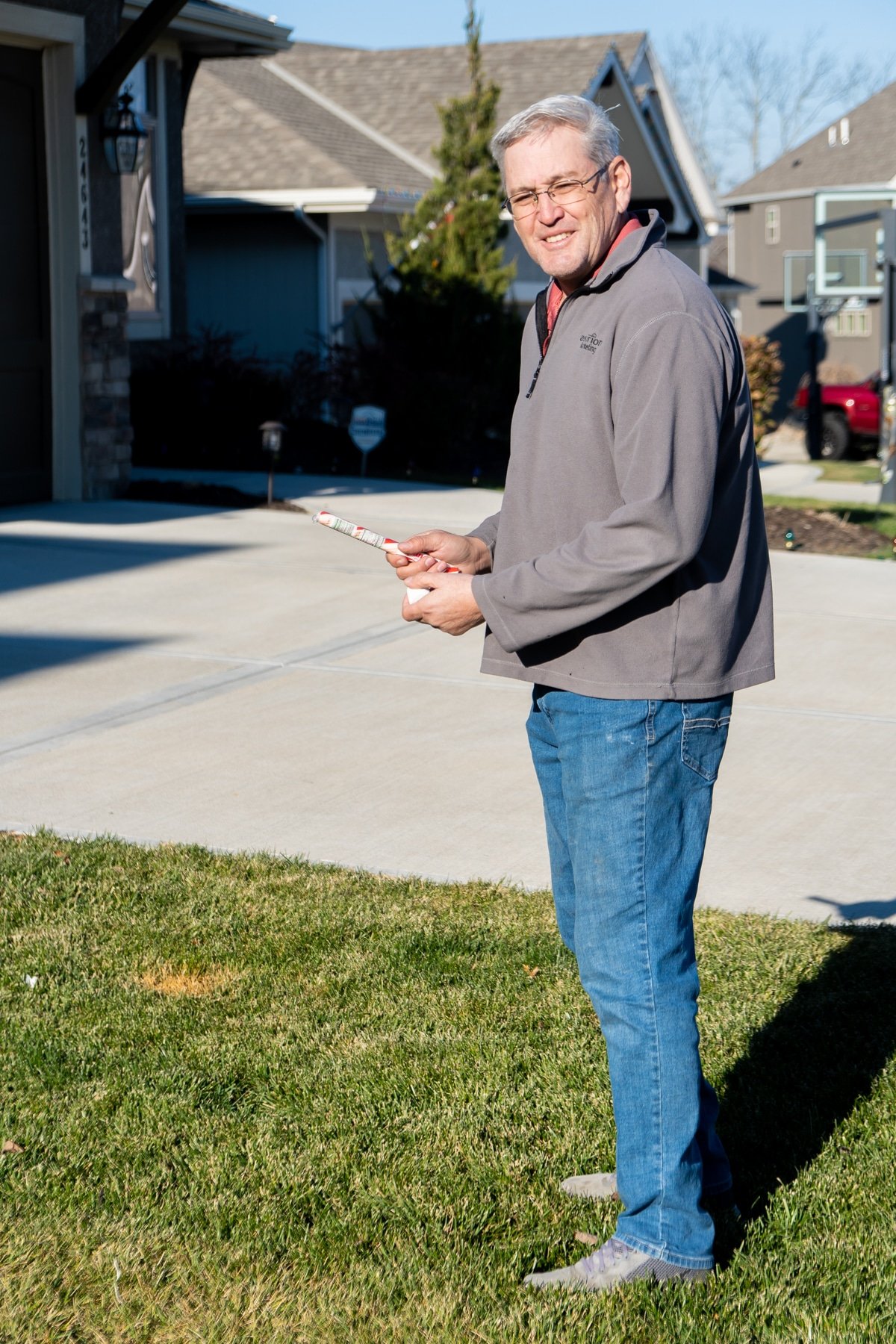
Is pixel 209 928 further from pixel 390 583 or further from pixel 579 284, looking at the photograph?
pixel 390 583

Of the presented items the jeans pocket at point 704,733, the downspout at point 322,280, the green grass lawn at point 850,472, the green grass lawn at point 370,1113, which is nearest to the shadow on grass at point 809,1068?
the green grass lawn at point 370,1113

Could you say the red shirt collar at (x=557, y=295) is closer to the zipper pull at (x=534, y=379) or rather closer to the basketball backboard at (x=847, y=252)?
the zipper pull at (x=534, y=379)

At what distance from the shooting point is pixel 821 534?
1316 cm

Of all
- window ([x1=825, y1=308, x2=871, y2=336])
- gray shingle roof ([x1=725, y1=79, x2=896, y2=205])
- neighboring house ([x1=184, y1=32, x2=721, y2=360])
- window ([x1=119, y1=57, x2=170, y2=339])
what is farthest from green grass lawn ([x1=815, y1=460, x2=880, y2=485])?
gray shingle roof ([x1=725, y1=79, x2=896, y2=205])

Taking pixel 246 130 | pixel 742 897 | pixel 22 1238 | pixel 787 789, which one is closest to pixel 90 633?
pixel 787 789

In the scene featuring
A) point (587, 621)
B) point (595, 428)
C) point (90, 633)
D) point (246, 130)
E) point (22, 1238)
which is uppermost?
point (246, 130)

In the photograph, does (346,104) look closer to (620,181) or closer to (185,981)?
(185,981)

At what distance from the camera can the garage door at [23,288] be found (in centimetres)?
1280

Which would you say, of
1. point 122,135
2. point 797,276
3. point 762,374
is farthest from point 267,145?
point 797,276

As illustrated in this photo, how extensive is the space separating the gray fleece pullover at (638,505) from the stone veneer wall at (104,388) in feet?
36.8

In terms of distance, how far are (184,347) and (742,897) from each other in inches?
618

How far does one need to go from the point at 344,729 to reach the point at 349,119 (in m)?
21.3

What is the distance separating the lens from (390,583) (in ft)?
33.6

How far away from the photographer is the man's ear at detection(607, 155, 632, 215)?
8.91 ft
